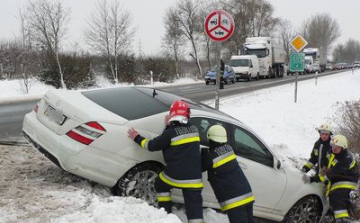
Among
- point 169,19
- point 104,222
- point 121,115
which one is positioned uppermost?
point 169,19

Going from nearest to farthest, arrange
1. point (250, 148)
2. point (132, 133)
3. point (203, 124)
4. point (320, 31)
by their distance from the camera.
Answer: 1. point (132, 133)
2. point (203, 124)
3. point (250, 148)
4. point (320, 31)

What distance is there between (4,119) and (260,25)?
51908 millimetres

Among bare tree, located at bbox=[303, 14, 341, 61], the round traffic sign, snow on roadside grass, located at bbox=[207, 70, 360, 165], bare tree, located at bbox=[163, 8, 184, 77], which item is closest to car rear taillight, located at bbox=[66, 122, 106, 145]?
the round traffic sign

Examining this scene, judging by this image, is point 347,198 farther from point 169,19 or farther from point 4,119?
point 169,19

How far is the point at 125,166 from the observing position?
407cm

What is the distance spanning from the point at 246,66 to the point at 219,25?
25551 mm

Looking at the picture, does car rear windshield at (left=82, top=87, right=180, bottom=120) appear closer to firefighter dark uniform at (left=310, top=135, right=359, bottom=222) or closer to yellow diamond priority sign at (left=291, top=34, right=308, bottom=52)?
firefighter dark uniform at (left=310, top=135, right=359, bottom=222)

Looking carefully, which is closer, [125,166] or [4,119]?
[125,166]

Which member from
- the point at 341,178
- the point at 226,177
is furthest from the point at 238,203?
the point at 341,178

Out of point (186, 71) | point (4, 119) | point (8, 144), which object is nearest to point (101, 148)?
point (8, 144)

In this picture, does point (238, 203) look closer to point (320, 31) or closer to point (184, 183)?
point (184, 183)

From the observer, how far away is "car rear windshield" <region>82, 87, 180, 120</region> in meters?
4.42

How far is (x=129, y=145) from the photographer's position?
13.5 ft

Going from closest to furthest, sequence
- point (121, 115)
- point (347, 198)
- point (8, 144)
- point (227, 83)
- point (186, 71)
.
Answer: point (121, 115), point (347, 198), point (8, 144), point (227, 83), point (186, 71)
